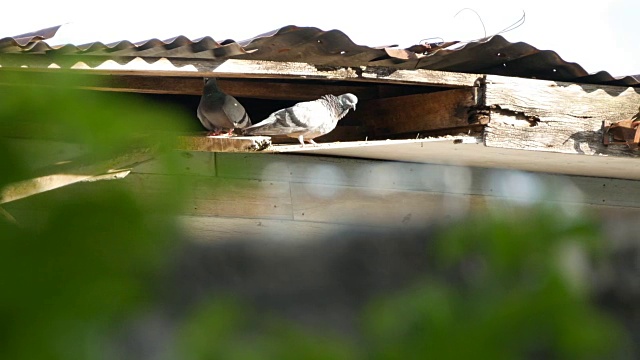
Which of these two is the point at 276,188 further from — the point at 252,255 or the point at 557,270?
the point at 557,270

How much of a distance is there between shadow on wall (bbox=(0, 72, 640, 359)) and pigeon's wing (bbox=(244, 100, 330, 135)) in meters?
2.62

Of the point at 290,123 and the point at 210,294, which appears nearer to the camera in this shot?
the point at 210,294

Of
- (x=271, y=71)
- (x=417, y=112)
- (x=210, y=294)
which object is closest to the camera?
(x=210, y=294)

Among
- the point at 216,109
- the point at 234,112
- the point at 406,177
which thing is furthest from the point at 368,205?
the point at 216,109

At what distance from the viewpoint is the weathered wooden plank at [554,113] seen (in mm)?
3240

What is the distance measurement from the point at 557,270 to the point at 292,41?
2.43 meters

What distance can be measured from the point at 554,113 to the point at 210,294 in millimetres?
2947

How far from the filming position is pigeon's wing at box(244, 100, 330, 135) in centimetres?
324

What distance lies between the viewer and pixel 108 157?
53 centimetres

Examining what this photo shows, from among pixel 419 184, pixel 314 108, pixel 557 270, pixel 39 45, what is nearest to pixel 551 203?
pixel 557 270

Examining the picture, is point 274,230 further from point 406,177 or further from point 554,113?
point 554,113

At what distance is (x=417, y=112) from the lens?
11.6 ft

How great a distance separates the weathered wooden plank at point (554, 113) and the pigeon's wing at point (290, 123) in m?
0.63

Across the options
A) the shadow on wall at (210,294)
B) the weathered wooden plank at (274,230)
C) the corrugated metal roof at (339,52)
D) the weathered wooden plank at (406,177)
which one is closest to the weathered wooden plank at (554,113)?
the corrugated metal roof at (339,52)
